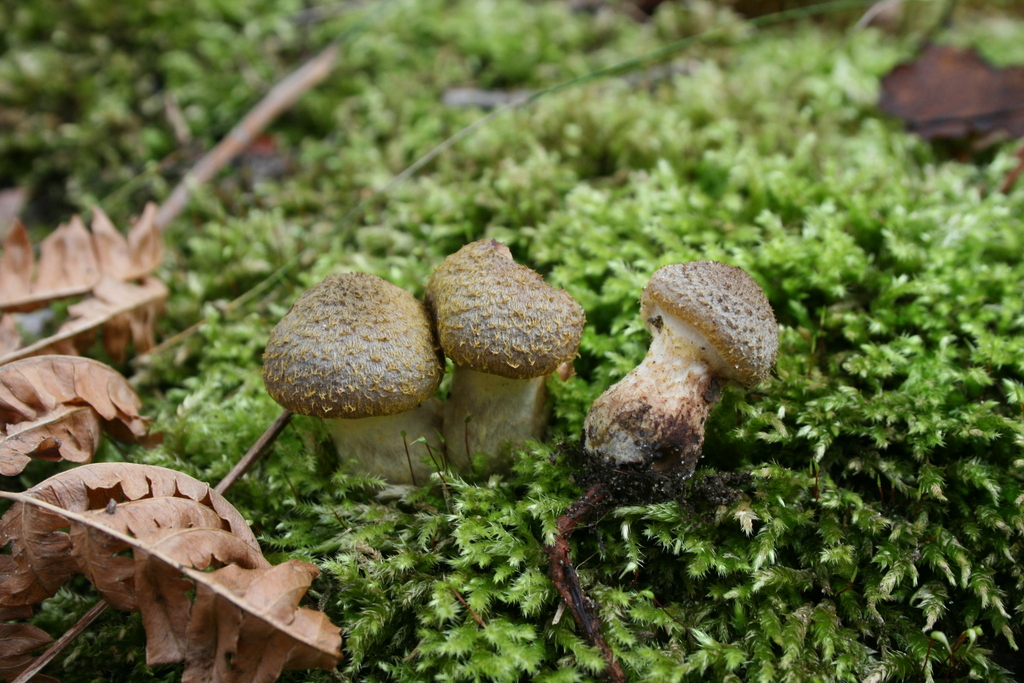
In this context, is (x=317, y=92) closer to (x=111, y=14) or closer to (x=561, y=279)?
(x=111, y=14)

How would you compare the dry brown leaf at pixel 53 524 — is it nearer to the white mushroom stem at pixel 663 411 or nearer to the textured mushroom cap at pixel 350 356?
the textured mushroom cap at pixel 350 356

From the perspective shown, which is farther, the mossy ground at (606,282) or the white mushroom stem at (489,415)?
the white mushroom stem at (489,415)

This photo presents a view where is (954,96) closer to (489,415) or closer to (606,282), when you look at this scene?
(606,282)

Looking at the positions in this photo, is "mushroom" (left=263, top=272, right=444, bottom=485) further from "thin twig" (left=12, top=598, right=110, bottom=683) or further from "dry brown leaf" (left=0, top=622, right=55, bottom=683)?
"dry brown leaf" (left=0, top=622, right=55, bottom=683)

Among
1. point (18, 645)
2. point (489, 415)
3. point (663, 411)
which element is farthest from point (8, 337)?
point (663, 411)

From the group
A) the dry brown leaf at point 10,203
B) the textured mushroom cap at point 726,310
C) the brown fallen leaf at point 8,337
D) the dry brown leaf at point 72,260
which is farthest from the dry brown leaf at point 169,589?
the dry brown leaf at point 10,203

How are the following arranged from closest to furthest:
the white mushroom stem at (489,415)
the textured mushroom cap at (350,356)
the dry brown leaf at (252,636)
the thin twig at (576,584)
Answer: the dry brown leaf at (252,636), the thin twig at (576,584), the textured mushroom cap at (350,356), the white mushroom stem at (489,415)

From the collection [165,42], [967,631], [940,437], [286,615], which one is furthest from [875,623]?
[165,42]

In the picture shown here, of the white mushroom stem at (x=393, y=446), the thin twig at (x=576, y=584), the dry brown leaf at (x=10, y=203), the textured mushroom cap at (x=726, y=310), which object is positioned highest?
the dry brown leaf at (x=10, y=203)
